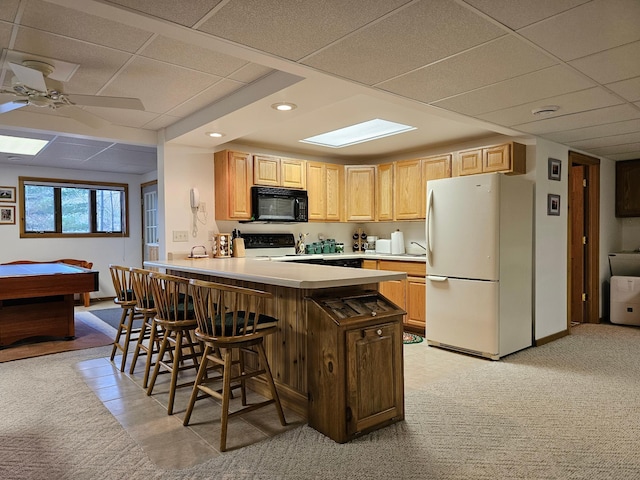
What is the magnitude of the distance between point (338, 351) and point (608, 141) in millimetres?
4047

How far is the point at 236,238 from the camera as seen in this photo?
5223mm

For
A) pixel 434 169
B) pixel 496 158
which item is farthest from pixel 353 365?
pixel 434 169

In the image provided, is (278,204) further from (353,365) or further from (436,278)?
(353,365)

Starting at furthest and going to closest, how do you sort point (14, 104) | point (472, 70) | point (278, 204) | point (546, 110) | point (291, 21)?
point (278, 204) < point (546, 110) < point (14, 104) < point (472, 70) < point (291, 21)

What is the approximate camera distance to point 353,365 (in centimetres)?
244

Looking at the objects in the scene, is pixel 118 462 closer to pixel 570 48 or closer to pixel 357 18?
pixel 357 18

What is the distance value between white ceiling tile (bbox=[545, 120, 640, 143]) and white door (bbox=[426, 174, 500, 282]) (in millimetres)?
1024

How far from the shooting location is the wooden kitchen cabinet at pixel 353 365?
7.90 ft

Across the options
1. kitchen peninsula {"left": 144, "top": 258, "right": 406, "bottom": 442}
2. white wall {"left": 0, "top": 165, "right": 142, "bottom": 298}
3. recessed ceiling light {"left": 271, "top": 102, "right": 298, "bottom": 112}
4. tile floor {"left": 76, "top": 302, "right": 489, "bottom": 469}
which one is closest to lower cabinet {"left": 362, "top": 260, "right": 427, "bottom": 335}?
tile floor {"left": 76, "top": 302, "right": 489, "bottom": 469}

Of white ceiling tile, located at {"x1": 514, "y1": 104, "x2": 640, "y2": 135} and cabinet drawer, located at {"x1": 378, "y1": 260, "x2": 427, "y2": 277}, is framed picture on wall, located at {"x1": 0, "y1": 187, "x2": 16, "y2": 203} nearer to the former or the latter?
cabinet drawer, located at {"x1": 378, "y1": 260, "x2": 427, "y2": 277}

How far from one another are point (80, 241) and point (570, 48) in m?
7.53

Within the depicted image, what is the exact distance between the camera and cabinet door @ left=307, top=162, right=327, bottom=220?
18.8ft

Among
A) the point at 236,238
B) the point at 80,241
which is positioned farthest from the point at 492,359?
the point at 80,241

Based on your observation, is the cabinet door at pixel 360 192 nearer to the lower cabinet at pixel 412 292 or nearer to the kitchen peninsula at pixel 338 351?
the lower cabinet at pixel 412 292
